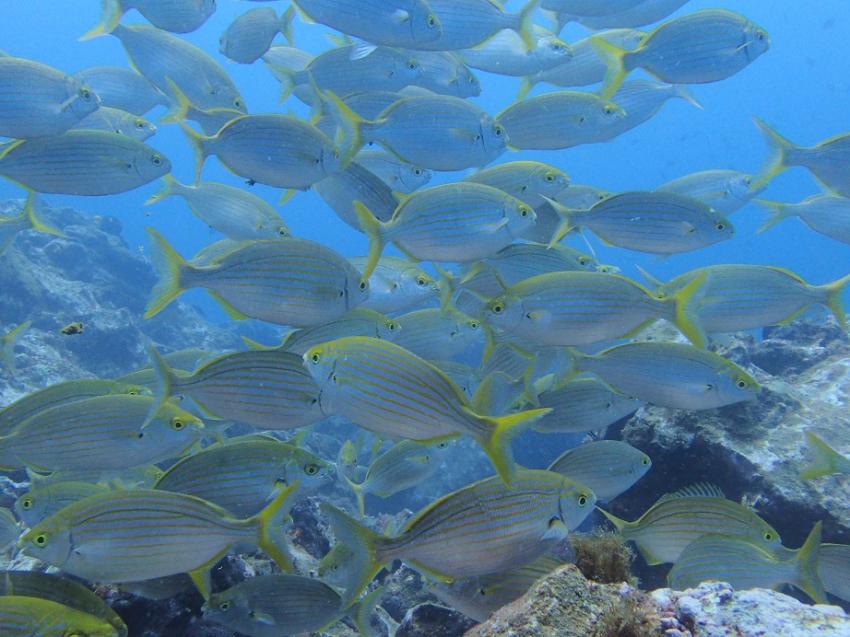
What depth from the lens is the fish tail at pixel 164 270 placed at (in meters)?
3.61

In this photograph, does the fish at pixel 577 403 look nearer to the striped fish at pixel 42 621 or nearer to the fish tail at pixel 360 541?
the fish tail at pixel 360 541

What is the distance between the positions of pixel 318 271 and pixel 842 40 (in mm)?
129342

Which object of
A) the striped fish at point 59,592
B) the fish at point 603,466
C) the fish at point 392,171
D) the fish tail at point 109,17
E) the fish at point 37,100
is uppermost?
the fish tail at point 109,17

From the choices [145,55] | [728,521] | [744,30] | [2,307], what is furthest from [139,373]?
[2,307]

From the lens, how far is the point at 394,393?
2.67 metres

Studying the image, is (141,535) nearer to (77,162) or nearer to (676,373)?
(77,162)

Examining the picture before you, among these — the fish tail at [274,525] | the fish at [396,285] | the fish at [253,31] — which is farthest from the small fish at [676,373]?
the fish at [253,31]

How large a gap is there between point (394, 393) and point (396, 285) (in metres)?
2.10

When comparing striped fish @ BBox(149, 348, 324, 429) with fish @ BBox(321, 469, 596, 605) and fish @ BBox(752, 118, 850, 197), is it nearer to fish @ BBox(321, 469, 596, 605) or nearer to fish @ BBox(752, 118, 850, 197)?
fish @ BBox(321, 469, 596, 605)

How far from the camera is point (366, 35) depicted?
4.94 m

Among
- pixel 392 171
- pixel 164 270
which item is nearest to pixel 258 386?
pixel 164 270

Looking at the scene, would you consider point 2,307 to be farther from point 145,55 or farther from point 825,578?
point 825,578

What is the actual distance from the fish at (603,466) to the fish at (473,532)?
1344mm

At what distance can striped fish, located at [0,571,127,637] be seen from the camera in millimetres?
2744
